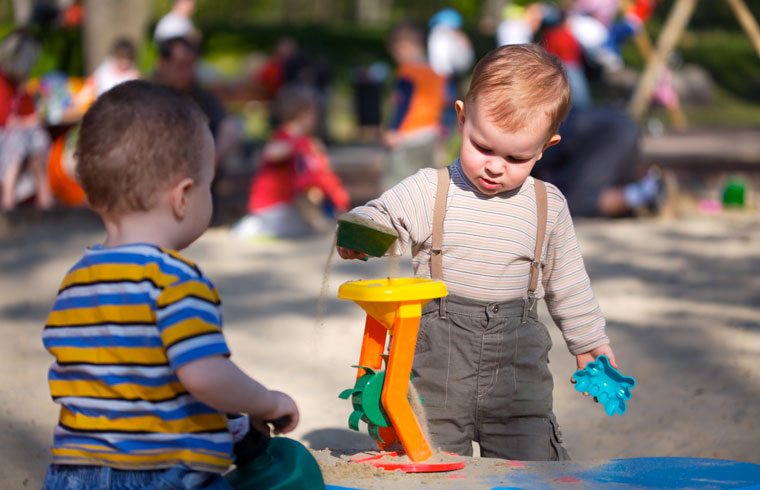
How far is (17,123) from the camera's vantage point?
733 cm

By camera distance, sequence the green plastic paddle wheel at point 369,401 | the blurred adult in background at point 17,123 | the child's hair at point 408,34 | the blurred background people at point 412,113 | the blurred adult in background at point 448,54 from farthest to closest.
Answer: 1. the blurred adult in background at point 448,54
2. the blurred adult in background at point 17,123
3. the child's hair at point 408,34
4. the blurred background people at point 412,113
5. the green plastic paddle wheel at point 369,401

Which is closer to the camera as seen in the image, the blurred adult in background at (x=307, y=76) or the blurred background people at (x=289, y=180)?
the blurred background people at (x=289, y=180)

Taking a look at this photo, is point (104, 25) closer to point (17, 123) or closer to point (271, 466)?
point (17, 123)

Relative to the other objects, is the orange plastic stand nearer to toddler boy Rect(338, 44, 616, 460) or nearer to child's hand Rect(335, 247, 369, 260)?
child's hand Rect(335, 247, 369, 260)

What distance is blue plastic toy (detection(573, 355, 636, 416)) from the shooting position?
223cm

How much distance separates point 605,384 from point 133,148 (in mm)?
1277

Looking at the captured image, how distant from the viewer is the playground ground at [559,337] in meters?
A: 2.96

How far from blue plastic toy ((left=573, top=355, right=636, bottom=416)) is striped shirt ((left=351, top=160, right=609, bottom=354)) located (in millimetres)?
104

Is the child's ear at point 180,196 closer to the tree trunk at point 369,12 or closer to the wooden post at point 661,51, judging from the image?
the wooden post at point 661,51

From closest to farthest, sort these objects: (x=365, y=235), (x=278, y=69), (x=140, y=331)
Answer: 1. (x=140, y=331)
2. (x=365, y=235)
3. (x=278, y=69)

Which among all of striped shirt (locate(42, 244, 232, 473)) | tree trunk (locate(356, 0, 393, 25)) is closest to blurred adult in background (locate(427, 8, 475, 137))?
→ striped shirt (locate(42, 244, 232, 473))

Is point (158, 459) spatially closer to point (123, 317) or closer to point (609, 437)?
point (123, 317)

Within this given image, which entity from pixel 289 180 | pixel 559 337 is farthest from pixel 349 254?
pixel 289 180

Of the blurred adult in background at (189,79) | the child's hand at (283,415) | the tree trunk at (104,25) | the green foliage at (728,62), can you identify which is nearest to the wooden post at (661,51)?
the blurred adult in background at (189,79)
